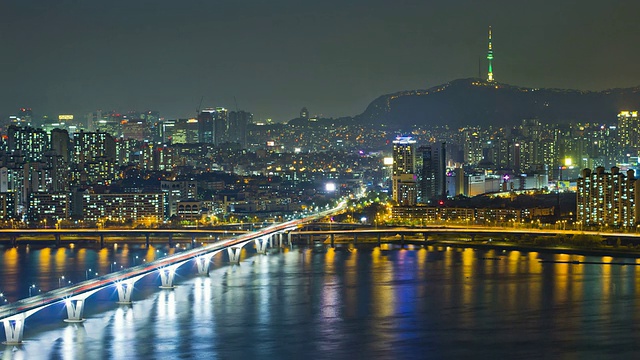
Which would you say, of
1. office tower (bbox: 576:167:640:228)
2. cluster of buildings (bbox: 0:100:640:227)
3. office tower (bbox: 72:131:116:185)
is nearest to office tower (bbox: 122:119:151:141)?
cluster of buildings (bbox: 0:100:640:227)

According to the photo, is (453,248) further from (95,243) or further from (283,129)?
(283,129)

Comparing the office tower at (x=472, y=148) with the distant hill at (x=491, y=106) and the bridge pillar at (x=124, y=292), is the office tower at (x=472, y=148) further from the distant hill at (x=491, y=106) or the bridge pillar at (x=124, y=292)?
the bridge pillar at (x=124, y=292)

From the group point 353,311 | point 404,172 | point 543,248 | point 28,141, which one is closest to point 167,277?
point 353,311

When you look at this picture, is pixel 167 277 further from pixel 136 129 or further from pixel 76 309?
pixel 136 129

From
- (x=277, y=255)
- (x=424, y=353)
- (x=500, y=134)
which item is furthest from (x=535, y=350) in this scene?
(x=500, y=134)

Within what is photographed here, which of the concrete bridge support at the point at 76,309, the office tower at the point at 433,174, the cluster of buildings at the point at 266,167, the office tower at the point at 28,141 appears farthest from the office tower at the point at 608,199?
the office tower at the point at 28,141

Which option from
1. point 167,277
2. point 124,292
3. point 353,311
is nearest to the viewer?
point 353,311

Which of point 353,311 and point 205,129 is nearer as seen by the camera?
point 353,311
